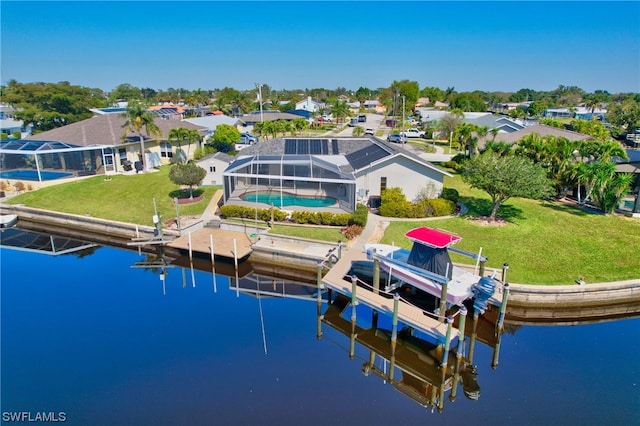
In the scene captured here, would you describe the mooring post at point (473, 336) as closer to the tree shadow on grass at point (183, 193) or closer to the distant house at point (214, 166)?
the tree shadow on grass at point (183, 193)

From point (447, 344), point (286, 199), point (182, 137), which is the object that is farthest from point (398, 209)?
point (182, 137)

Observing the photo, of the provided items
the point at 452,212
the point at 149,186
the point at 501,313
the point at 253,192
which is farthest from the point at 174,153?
the point at 501,313

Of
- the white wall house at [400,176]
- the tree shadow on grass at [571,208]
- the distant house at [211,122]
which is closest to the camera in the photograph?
the tree shadow on grass at [571,208]

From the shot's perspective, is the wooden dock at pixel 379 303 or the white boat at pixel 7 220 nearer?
the wooden dock at pixel 379 303

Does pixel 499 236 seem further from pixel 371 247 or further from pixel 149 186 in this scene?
pixel 149 186

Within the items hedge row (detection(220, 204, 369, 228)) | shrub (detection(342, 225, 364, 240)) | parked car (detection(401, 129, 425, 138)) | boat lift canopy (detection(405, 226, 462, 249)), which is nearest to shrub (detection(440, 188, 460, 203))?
hedge row (detection(220, 204, 369, 228))

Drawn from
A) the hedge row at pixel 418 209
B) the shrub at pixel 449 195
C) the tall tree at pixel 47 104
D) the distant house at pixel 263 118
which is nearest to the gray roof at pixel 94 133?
the tall tree at pixel 47 104

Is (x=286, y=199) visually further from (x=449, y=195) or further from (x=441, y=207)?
(x=449, y=195)
